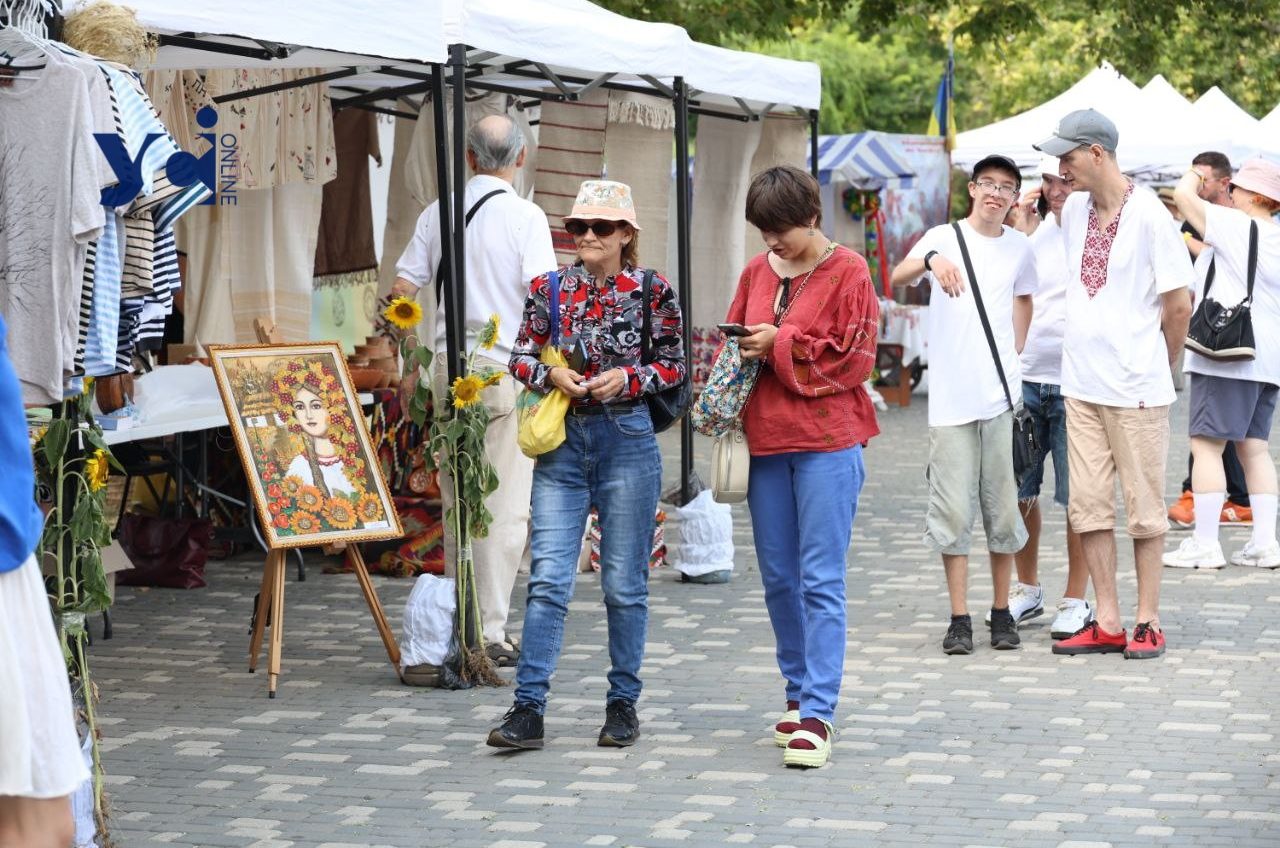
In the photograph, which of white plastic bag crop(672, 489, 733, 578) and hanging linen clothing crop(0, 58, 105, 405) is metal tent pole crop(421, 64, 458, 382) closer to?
hanging linen clothing crop(0, 58, 105, 405)

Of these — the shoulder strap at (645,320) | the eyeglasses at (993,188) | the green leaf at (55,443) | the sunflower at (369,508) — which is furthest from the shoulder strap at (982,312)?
the green leaf at (55,443)

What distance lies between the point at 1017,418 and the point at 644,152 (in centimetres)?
308

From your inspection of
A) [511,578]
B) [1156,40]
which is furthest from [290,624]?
[1156,40]

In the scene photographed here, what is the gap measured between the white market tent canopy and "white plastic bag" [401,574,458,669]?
35.8ft

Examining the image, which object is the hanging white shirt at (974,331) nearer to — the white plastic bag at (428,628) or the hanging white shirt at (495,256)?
the hanging white shirt at (495,256)

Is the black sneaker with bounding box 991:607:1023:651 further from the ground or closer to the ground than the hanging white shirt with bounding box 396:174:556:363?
closer to the ground

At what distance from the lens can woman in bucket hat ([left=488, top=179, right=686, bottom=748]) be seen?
5695 mm

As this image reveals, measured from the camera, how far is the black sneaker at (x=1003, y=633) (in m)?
7.36

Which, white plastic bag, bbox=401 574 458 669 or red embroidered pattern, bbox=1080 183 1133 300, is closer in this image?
white plastic bag, bbox=401 574 458 669

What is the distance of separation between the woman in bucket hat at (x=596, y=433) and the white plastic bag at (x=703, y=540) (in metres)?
3.01

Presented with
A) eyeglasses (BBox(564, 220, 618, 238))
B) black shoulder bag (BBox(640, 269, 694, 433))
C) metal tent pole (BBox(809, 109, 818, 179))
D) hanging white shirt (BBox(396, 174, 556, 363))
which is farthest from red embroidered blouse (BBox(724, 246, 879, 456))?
metal tent pole (BBox(809, 109, 818, 179))

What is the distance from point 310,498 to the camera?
272 inches

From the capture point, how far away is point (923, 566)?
9438 mm

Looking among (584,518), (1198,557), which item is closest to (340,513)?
(584,518)
